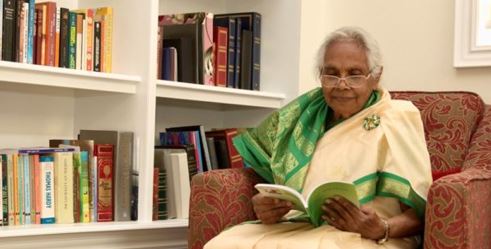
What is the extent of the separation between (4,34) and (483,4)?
5.61 ft

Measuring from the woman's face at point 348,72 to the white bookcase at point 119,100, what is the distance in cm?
68

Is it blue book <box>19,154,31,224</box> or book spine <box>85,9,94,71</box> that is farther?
book spine <box>85,9,94,71</box>

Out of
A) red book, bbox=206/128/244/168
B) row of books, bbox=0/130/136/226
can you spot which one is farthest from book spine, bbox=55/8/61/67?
red book, bbox=206/128/244/168

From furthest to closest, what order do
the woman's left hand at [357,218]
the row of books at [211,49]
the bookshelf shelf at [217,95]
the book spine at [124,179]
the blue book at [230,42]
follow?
the blue book at [230,42] < the row of books at [211,49] < the bookshelf shelf at [217,95] < the book spine at [124,179] < the woman's left hand at [357,218]

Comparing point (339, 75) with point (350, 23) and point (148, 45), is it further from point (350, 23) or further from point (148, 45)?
point (350, 23)

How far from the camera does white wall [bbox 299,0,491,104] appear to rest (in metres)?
2.86

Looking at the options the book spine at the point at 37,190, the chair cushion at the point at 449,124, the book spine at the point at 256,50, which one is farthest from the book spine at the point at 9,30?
the chair cushion at the point at 449,124

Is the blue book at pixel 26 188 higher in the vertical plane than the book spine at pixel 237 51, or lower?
lower

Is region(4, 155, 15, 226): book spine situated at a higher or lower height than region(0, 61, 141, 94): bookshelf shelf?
lower

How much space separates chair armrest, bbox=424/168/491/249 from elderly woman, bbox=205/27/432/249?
14 cm

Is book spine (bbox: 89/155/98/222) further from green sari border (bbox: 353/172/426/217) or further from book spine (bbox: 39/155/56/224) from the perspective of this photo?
green sari border (bbox: 353/172/426/217)

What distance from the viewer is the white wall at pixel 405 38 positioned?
2.86m

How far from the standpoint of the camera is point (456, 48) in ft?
9.24

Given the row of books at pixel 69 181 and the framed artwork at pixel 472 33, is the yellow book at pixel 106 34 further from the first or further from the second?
the framed artwork at pixel 472 33
